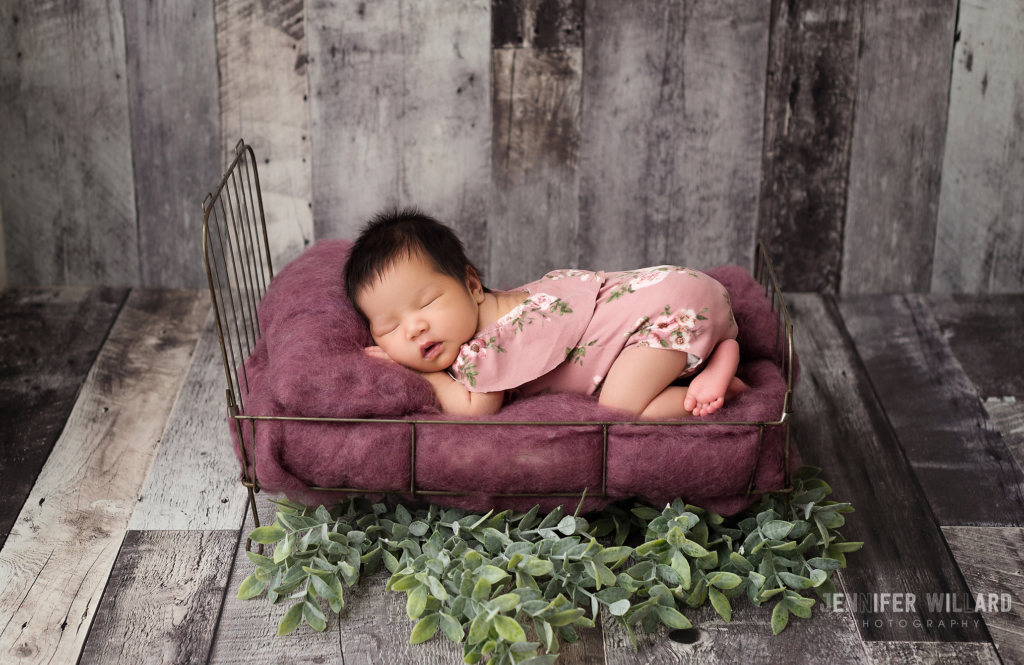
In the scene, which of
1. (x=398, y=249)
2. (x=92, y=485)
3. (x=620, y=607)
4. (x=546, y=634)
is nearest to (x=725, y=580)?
(x=620, y=607)

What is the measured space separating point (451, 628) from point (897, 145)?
1499 millimetres

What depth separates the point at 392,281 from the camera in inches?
53.4

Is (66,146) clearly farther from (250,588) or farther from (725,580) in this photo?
(725,580)

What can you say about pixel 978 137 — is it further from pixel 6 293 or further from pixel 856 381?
pixel 6 293

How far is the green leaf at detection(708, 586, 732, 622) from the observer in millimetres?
1224

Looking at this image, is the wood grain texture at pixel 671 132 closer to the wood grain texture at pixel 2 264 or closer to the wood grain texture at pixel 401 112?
the wood grain texture at pixel 401 112

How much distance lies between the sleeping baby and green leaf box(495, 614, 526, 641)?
0.34 meters

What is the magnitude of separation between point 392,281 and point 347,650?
515 millimetres

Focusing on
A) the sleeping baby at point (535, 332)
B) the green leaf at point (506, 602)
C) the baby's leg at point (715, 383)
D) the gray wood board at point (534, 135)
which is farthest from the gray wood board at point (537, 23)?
the green leaf at point (506, 602)

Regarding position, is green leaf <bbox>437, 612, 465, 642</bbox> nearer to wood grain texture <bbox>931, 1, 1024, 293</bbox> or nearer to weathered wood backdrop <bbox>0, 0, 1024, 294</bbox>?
weathered wood backdrop <bbox>0, 0, 1024, 294</bbox>

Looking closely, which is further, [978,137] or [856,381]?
[978,137]

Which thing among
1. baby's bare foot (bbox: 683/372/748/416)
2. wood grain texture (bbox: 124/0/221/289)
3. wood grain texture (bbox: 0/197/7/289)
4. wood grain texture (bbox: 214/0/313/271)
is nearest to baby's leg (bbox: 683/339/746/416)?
baby's bare foot (bbox: 683/372/748/416)

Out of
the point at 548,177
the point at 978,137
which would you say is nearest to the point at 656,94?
the point at 548,177

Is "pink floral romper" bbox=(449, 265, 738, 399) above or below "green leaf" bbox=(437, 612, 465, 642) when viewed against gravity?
above
